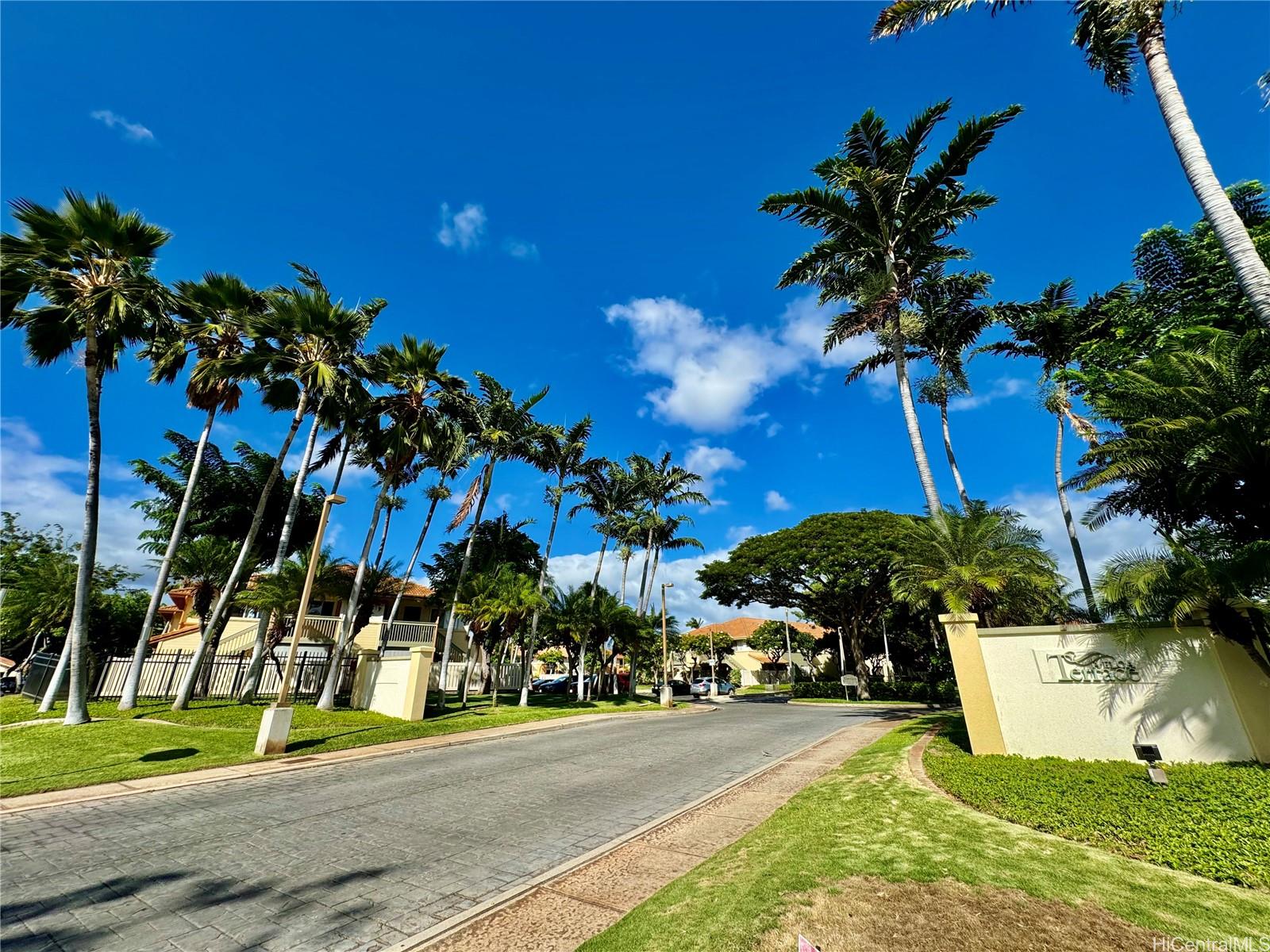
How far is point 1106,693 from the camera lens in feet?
33.4

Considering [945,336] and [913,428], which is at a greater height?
[945,336]

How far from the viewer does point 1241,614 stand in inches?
359

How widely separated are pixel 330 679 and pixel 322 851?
13.9 m

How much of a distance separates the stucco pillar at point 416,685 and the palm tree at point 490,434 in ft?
18.1

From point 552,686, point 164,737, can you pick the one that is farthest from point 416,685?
point 552,686

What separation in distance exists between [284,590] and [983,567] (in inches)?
971

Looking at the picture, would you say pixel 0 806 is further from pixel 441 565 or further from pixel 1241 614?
pixel 441 565

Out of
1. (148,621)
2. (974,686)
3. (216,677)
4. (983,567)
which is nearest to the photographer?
(974,686)

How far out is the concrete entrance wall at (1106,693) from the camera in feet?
30.0

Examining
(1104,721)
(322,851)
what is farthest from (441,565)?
(1104,721)

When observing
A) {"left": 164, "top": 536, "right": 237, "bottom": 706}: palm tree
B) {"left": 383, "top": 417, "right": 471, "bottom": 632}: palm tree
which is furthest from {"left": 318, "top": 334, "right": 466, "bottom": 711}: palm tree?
{"left": 164, "top": 536, "right": 237, "bottom": 706}: palm tree

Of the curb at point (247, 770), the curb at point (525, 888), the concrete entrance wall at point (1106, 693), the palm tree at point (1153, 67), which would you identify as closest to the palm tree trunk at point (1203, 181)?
the palm tree at point (1153, 67)

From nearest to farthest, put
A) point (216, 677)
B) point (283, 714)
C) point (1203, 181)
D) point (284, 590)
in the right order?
point (1203, 181) → point (283, 714) → point (284, 590) → point (216, 677)

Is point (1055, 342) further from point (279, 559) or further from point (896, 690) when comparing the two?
point (279, 559)
